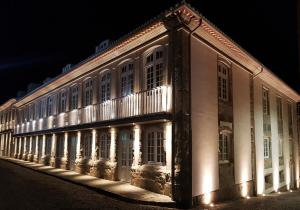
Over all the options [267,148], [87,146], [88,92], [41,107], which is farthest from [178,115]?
[41,107]

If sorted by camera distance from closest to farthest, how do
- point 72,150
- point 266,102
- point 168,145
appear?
point 168,145 → point 266,102 → point 72,150

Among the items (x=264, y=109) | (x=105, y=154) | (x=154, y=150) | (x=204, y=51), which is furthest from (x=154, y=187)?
(x=264, y=109)

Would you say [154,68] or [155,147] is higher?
[154,68]

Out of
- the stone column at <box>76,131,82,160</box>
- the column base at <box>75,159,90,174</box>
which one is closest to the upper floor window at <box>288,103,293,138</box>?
the column base at <box>75,159,90,174</box>

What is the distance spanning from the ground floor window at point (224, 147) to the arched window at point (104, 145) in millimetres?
5816

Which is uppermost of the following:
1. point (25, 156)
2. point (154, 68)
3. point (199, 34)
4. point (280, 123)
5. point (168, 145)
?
point (199, 34)

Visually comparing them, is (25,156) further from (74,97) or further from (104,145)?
(104,145)

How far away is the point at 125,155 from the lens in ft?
44.9

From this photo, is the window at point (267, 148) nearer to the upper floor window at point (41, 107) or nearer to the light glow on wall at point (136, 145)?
the light glow on wall at point (136, 145)

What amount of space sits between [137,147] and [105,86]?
4743 millimetres

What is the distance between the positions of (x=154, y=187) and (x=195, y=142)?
2.44 metres

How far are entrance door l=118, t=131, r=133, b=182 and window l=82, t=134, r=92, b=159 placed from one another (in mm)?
3434

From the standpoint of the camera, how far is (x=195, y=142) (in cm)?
1058

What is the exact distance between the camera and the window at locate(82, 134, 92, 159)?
1674 centimetres
